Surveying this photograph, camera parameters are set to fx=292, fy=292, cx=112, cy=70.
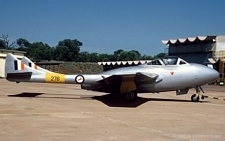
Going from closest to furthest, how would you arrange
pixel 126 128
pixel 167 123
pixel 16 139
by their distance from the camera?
pixel 16 139 → pixel 126 128 → pixel 167 123

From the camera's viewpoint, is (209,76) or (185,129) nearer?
(185,129)

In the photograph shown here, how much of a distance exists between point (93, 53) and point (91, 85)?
11236cm

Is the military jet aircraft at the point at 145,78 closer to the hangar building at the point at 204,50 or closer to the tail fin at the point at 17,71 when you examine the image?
the tail fin at the point at 17,71

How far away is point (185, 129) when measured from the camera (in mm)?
8156

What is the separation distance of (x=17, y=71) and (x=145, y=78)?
22.3 feet

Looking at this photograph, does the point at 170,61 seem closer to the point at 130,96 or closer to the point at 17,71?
the point at 130,96

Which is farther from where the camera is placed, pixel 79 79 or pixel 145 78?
pixel 79 79

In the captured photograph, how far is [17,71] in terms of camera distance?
51.1 feet

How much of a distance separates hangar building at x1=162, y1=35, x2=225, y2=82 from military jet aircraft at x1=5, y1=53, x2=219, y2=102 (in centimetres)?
2650

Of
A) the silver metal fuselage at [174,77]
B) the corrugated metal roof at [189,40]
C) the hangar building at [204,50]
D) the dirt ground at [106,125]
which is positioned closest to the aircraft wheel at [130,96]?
the silver metal fuselage at [174,77]

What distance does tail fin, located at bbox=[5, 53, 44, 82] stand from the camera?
615 inches

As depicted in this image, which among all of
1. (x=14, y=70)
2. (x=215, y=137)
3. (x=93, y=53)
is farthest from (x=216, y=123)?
(x=93, y=53)

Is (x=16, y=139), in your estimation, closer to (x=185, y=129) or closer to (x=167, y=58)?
(x=185, y=129)

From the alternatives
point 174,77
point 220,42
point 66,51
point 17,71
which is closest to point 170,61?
point 174,77
